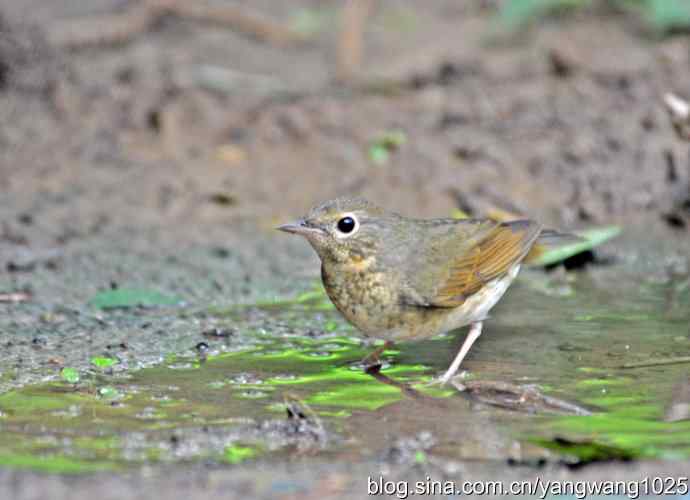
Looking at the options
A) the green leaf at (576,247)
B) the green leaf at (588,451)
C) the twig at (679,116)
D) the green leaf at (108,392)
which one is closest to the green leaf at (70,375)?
the green leaf at (108,392)

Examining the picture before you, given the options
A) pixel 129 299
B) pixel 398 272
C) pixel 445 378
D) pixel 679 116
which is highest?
pixel 679 116

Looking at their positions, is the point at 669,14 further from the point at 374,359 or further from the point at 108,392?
the point at 108,392

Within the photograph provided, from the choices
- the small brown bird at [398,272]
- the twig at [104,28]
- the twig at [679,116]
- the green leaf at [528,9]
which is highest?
the green leaf at [528,9]

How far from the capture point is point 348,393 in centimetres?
516

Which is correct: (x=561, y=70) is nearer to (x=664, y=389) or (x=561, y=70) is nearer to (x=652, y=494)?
(x=664, y=389)

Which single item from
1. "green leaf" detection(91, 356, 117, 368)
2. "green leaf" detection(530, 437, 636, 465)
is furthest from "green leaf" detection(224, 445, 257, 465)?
"green leaf" detection(91, 356, 117, 368)

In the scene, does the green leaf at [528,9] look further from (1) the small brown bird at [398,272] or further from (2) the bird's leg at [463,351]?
(2) the bird's leg at [463,351]

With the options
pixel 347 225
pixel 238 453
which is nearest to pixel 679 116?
pixel 347 225

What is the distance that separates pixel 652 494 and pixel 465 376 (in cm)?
149

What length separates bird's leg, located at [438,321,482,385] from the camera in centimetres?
532

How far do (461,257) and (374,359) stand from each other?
797 millimetres

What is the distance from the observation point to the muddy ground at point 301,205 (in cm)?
443

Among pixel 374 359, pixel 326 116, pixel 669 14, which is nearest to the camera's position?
pixel 374 359

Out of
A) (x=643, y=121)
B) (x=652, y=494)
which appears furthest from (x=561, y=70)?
(x=652, y=494)
